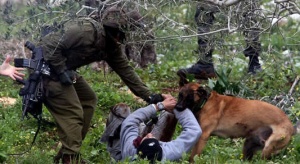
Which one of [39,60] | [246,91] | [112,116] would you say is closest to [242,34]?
[246,91]

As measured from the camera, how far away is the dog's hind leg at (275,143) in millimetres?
8512

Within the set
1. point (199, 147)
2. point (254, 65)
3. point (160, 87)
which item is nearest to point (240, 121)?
point (199, 147)

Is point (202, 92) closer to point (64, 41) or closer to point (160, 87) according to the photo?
point (64, 41)

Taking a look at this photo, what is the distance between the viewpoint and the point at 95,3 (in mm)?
8977

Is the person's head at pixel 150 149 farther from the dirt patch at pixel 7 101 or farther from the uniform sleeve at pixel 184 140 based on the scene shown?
the dirt patch at pixel 7 101

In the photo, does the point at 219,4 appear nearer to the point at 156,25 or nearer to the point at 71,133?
the point at 156,25

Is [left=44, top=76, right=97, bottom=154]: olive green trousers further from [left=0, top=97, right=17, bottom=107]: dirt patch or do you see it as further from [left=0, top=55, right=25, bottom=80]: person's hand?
[left=0, top=97, right=17, bottom=107]: dirt patch

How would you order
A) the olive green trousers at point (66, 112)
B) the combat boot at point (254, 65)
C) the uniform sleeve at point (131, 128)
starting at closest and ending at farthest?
the uniform sleeve at point (131, 128) → the olive green trousers at point (66, 112) → the combat boot at point (254, 65)

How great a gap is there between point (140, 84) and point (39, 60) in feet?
4.49

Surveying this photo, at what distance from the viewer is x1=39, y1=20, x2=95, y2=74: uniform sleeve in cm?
812

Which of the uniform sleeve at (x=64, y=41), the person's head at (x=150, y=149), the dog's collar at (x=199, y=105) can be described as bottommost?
the person's head at (x=150, y=149)

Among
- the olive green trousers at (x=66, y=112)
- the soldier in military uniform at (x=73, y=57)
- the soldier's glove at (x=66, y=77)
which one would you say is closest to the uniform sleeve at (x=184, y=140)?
the soldier in military uniform at (x=73, y=57)

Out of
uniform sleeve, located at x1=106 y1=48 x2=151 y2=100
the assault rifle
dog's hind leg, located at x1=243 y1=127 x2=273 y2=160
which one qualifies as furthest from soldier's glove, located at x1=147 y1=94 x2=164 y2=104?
the assault rifle

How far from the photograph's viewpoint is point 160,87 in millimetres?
Result: 13023
